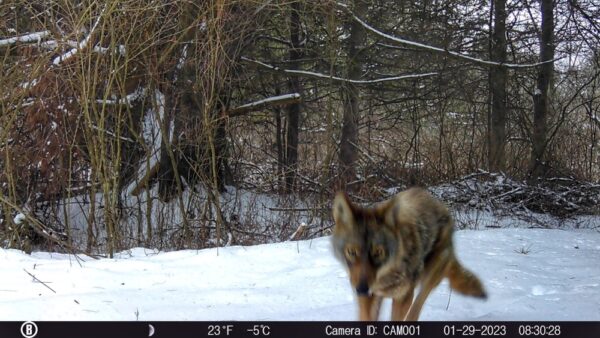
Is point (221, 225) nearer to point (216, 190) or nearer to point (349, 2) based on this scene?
point (216, 190)

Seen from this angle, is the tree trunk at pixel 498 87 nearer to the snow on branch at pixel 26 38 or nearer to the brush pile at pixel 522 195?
the brush pile at pixel 522 195

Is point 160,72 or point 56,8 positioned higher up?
point 56,8

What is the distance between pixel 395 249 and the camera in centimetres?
145

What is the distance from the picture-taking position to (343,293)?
2141mm

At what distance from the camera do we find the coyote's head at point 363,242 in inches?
55.3

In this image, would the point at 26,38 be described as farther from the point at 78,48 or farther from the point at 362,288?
the point at 362,288

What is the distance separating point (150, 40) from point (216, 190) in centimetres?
128

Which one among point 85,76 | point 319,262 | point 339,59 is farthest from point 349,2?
point 319,262

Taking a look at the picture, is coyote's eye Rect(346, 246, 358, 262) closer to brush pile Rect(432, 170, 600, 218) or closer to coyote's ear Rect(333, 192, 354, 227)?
coyote's ear Rect(333, 192, 354, 227)

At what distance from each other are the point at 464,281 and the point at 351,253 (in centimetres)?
57

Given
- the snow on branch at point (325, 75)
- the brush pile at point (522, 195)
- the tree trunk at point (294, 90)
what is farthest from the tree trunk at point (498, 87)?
the tree trunk at point (294, 90)
